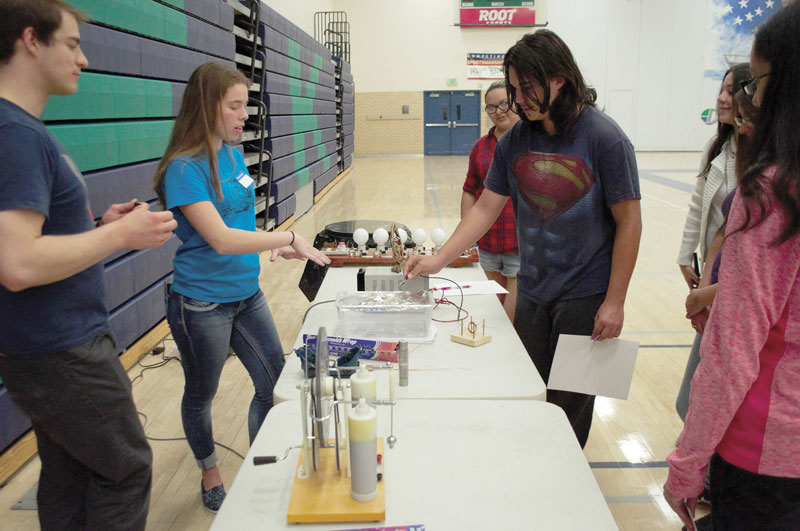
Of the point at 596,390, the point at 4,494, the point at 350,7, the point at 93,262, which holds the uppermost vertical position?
the point at 350,7

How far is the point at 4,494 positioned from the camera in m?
2.45

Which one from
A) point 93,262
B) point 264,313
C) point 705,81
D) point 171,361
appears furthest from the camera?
point 705,81

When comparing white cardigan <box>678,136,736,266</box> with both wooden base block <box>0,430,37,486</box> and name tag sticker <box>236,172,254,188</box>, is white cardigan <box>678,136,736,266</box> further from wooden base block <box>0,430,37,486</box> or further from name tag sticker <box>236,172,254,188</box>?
wooden base block <box>0,430,37,486</box>

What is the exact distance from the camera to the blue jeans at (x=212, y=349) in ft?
6.78

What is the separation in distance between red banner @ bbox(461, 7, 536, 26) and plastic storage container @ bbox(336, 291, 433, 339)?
17286 millimetres

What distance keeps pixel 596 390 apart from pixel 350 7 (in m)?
18.0

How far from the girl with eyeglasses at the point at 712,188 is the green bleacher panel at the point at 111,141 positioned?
2.74 m

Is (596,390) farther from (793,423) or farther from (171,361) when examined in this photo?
(171,361)

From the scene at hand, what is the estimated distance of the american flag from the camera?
1725 centimetres

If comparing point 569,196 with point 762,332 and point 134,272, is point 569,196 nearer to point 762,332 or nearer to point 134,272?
point 762,332

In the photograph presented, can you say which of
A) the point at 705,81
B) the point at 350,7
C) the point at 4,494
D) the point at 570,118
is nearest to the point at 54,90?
the point at 570,118

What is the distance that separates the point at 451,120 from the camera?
18.8 metres

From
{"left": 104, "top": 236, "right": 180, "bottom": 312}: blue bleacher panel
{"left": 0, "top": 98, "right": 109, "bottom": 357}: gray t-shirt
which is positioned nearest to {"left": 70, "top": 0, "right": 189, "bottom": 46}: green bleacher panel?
{"left": 104, "top": 236, "right": 180, "bottom": 312}: blue bleacher panel

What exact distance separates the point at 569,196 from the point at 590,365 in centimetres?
53
